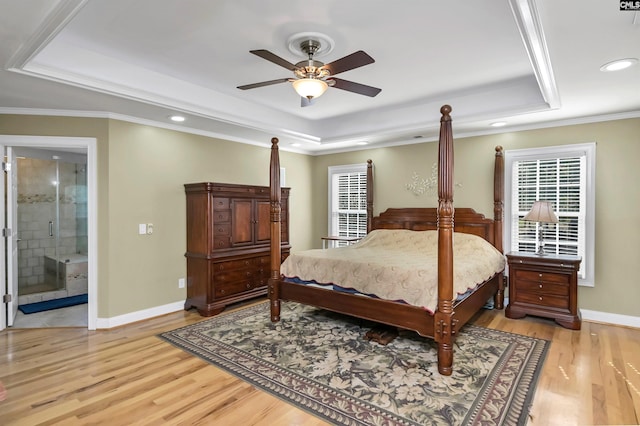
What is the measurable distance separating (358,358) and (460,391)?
0.88 meters

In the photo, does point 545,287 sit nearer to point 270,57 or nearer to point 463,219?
point 463,219

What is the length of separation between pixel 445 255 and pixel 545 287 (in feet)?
6.63

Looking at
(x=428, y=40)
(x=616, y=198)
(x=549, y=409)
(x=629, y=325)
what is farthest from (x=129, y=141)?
(x=629, y=325)

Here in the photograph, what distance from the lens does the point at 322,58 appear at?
3.21 meters

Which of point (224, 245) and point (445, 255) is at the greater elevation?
point (445, 255)

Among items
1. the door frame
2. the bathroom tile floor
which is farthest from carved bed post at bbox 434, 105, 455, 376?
the bathroom tile floor

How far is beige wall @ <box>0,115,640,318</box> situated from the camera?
153 inches

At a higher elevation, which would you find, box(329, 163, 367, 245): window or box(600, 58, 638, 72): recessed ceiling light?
box(600, 58, 638, 72): recessed ceiling light

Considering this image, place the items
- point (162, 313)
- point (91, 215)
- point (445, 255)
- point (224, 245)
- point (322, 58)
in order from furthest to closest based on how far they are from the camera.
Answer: point (224, 245) < point (162, 313) < point (91, 215) < point (322, 58) < point (445, 255)

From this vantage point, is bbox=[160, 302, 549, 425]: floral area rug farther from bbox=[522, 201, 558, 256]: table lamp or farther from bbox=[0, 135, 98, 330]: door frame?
bbox=[522, 201, 558, 256]: table lamp

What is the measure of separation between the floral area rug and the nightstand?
63 centimetres

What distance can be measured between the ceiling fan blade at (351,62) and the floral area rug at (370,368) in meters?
2.34

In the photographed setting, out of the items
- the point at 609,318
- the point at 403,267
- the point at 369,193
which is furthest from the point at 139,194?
the point at 609,318

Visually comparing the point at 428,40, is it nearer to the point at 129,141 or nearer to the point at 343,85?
the point at 343,85
